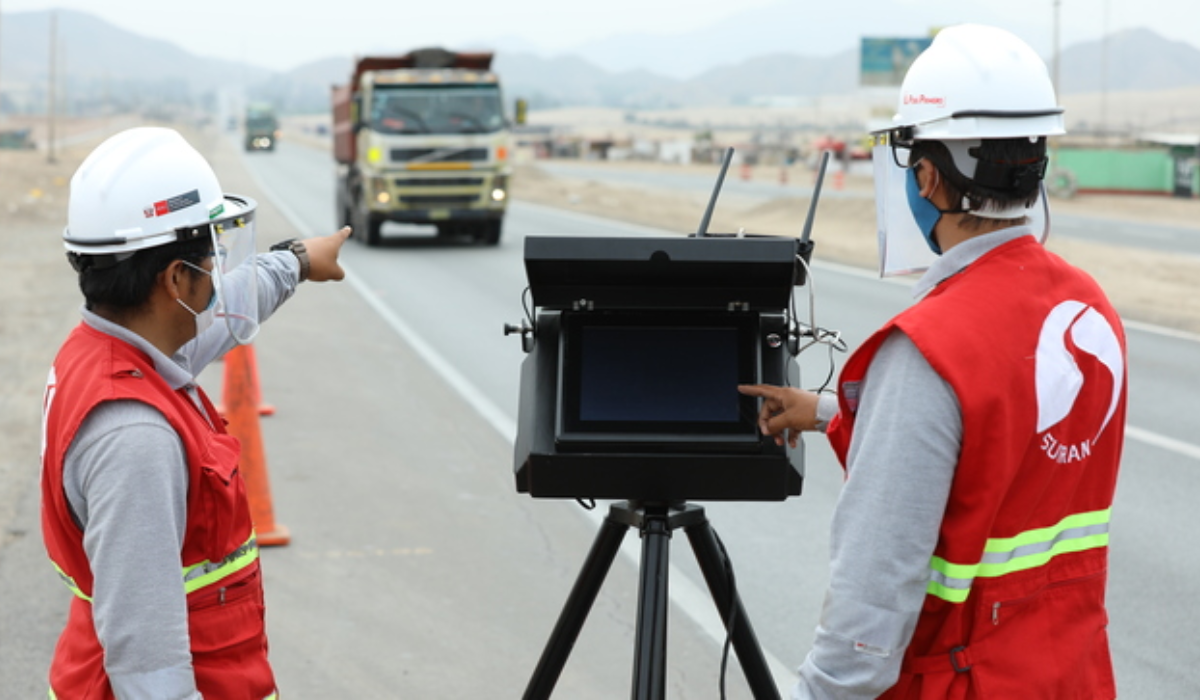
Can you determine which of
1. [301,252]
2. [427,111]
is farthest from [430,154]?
[301,252]

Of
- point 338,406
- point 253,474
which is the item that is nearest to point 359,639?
point 253,474

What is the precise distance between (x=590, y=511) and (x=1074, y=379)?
17.7 feet

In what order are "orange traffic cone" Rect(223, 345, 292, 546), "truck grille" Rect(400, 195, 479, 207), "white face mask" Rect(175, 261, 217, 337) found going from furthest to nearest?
"truck grille" Rect(400, 195, 479, 207) < "orange traffic cone" Rect(223, 345, 292, 546) < "white face mask" Rect(175, 261, 217, 337)

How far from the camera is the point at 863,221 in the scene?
97.6 ft

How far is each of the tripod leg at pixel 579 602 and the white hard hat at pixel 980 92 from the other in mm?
1117

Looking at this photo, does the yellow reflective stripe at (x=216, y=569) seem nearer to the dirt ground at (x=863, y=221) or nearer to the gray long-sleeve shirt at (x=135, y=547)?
the gray long-sleeve shirt at (x=135, y=547)

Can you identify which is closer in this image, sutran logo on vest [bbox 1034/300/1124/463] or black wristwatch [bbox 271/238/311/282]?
sutran logo on vest [bbox 1034/300/1124/463]

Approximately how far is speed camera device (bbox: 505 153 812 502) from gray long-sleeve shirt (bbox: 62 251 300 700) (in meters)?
0.72

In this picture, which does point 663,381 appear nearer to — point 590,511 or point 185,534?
point 185,534

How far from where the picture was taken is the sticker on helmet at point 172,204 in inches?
101

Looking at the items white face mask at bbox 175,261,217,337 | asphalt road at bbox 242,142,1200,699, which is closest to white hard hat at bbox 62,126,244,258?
white face mask at bbox 175,261,217,337

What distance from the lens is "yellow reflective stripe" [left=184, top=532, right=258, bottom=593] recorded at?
2.55 meters

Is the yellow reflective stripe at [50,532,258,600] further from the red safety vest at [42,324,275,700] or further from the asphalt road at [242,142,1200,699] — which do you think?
the asphalt road at [242,142,1200,699]

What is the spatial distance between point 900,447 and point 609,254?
0.75m
